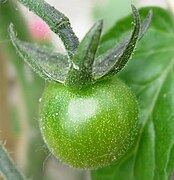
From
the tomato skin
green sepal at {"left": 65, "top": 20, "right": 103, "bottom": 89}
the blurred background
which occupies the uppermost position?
green sepal at {"left": 65, "top": 20, "right": 103, "bottom": 89}

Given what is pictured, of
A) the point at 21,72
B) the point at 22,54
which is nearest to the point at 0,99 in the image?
the point at 21,72

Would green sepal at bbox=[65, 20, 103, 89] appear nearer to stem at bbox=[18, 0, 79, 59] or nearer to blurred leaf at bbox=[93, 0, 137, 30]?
stem at bbox=[18, 0, 79, 59]

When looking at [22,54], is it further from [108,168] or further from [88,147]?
[108,168]

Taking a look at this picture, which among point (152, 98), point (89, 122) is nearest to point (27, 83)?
point (152, 98)

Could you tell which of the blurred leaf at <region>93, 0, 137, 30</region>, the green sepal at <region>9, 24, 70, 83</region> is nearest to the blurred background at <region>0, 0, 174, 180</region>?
the blurred leaf at <region>93, 0, 137, 30</region>

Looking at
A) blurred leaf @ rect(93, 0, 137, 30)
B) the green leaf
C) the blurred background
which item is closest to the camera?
the green leaf

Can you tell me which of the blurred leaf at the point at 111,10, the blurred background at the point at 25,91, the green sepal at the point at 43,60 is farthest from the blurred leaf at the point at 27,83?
the blurred leaf at the point at 111,10

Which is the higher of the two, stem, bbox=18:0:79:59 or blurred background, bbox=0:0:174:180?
stem, bbox=18:0:79:59
